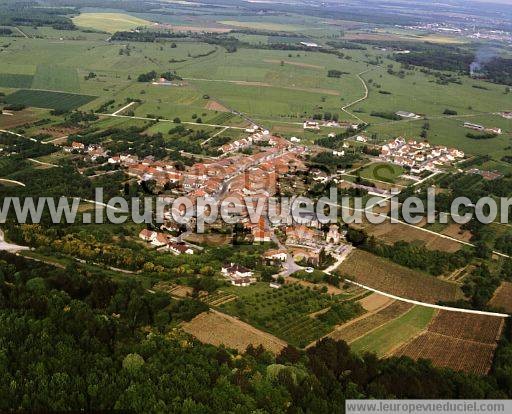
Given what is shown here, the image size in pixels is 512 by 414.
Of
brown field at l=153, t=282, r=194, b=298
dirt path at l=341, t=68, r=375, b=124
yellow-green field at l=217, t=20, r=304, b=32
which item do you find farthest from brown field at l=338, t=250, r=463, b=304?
yellow-green field at l=217, t=20, r=304, b=32

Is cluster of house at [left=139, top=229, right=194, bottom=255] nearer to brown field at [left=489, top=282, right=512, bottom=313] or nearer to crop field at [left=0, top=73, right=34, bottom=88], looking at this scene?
brown field at [left=489, top=282, right=512, bottom=313]

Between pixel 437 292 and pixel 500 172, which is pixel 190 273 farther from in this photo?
pixel 500 172

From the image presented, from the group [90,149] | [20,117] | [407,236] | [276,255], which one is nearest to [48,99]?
[20,117]

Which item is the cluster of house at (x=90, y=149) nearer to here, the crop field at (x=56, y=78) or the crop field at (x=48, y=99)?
the crop field at (x=48, y=99)

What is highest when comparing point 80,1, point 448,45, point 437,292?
point 80,1

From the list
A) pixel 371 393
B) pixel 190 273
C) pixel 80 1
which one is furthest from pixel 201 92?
pixel 80 1

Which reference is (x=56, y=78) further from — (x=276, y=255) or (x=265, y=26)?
(x=265, y=26)
